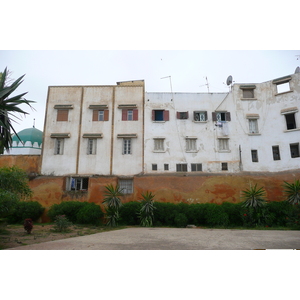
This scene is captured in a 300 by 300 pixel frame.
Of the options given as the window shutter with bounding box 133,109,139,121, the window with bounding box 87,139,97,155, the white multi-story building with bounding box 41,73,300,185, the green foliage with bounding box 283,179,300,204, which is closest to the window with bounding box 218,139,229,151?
the white multi-story building with bounding box 41,73,300,185

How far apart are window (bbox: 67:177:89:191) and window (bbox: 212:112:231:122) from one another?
13.4 m

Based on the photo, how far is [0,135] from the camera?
1245cm

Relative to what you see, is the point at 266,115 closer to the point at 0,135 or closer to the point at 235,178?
the point at 235,178

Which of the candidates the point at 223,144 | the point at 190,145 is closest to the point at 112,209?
the point at 190,145

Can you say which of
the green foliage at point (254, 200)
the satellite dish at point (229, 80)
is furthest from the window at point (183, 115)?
the green foliage at point (254, 200)

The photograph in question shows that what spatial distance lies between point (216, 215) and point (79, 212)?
10549 mm

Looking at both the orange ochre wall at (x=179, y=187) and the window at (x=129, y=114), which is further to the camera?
the window at (x=129, y=114)

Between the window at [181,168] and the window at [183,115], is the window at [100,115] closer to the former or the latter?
the window at [183,115]

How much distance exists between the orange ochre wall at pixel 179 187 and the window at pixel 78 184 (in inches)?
21.2

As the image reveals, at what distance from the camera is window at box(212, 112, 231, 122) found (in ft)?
81.4

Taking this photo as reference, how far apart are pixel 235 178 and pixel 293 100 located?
29.9 feet

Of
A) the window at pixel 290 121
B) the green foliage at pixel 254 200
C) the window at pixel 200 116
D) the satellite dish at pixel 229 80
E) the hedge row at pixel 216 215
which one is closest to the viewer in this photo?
the hedge row at pixel 216 215

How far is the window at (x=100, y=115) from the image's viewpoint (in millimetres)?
25234

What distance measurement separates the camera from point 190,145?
80.2ft
